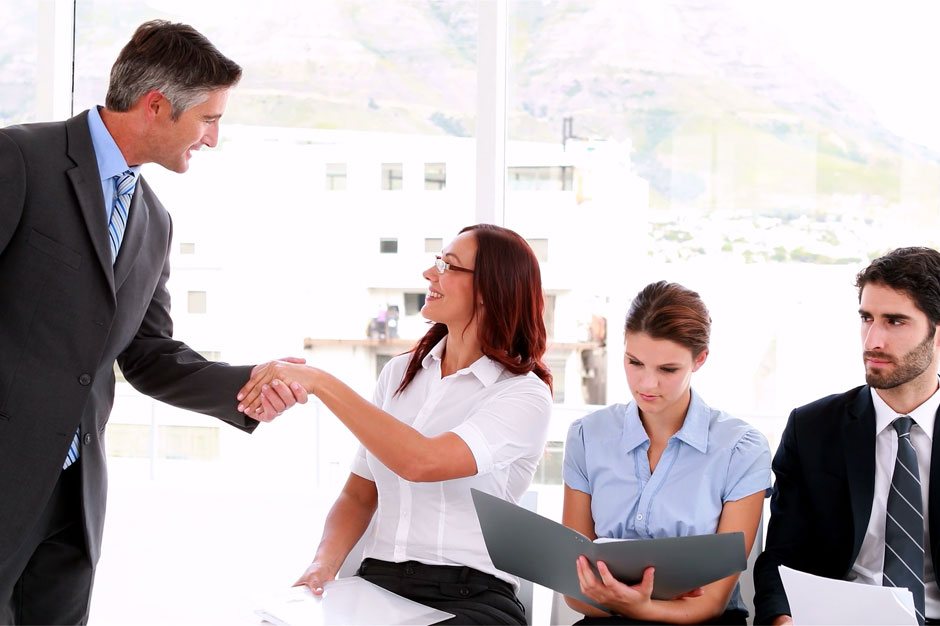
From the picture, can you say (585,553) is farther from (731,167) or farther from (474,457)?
(731,167)

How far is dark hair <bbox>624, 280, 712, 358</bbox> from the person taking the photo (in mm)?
2062

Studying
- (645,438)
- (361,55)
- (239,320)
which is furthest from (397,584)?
(361,55)

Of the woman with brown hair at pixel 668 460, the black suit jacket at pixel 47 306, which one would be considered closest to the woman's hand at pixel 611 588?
the woman with brown hair at pixel 668 460

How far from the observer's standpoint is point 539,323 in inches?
87.8

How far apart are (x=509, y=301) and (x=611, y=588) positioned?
72 centimetres

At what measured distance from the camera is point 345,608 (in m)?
1.85

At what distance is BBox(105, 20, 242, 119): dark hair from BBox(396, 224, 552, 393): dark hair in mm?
728

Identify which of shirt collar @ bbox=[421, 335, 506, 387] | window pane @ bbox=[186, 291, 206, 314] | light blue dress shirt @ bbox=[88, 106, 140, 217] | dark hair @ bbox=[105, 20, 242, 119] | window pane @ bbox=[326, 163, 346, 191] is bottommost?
shirt collar @ bbox=[421, 335, 506, 387]

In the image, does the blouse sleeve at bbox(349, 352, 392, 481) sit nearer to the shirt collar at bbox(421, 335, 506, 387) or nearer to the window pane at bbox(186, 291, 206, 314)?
the shirt collar at bbox(421, 335, 506, 387)

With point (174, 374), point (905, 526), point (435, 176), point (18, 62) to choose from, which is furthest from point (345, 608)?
point (18, 62)

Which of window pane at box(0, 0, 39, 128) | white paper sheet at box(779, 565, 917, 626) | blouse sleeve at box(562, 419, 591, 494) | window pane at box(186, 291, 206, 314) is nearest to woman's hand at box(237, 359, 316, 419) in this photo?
blouse sleeve at box(562, 419, 591, 494)

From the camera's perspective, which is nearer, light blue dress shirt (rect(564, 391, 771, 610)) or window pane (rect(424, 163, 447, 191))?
light blue dress shirt (rect(564, 391, 771, 610))

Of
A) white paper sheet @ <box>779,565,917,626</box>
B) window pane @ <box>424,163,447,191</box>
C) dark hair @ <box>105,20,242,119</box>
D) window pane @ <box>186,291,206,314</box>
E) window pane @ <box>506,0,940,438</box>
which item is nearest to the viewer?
white paper sheet @ <box>779,565,917,626</box>

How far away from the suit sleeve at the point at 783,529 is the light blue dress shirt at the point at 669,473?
0.08 m
